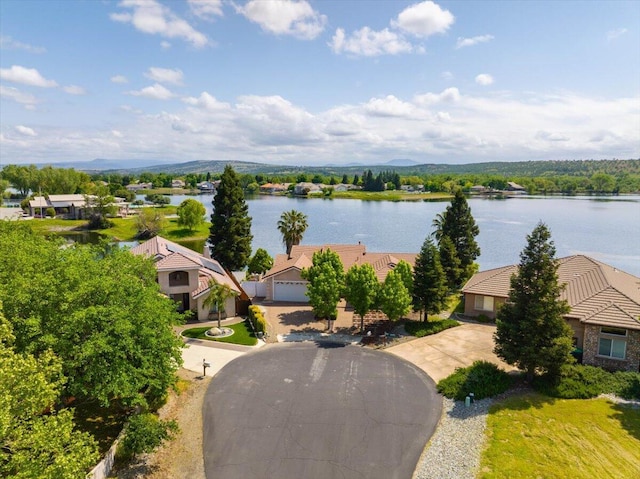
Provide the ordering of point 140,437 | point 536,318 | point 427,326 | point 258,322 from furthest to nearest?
point 427,326, point 258,322, point 536,318, point 140,437

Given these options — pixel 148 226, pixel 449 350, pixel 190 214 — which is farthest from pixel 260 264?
pixel 148 226

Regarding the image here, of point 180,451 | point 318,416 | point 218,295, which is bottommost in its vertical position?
point 180,451

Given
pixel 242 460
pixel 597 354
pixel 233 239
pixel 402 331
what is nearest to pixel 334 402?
pixel 242 460

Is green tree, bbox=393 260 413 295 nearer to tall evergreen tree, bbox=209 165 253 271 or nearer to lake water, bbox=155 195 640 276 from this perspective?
tall evergreen tree, bbox=209 165 253 271

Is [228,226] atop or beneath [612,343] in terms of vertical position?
atop

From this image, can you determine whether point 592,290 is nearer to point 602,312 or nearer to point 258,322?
point 602,312

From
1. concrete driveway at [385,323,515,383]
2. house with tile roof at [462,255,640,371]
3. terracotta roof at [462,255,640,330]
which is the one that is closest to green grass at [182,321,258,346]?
concrete driveway at [385,323,515,383]

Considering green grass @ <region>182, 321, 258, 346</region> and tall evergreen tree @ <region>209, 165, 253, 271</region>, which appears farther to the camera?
tall evergreen tree @ <region>209, 165, 253, 271</region>
